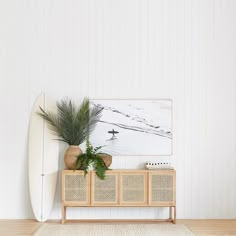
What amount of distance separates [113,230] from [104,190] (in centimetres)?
52

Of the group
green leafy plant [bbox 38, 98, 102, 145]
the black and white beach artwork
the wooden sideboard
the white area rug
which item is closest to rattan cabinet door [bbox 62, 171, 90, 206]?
the wooden sideboard

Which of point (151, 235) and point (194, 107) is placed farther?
point (194, 107)

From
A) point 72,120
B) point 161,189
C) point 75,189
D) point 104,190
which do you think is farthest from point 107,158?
point 161,189

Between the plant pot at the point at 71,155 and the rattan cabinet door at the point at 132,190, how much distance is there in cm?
58

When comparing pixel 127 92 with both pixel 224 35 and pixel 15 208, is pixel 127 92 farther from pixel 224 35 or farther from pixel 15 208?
pixel 15 208

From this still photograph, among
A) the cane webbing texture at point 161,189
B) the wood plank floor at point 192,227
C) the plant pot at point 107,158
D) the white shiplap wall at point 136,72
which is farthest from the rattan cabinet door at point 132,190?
the wood plank floor at point 192,227

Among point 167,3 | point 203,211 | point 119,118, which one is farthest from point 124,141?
point 167,3

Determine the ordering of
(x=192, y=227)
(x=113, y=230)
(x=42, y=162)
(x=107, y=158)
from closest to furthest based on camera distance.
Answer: (x=113, y=230), (x=192, y=227), (x=107, y=158), (x=42, y=162)

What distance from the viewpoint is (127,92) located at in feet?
18.4

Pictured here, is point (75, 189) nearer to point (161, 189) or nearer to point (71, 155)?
point (71, 155)

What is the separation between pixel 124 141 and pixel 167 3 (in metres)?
1.85

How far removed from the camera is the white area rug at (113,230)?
15.4 feet

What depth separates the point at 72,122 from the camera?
209 inches

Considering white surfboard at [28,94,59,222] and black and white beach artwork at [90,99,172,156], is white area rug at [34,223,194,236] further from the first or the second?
black and white beach artwork at [90,99,172,156]
